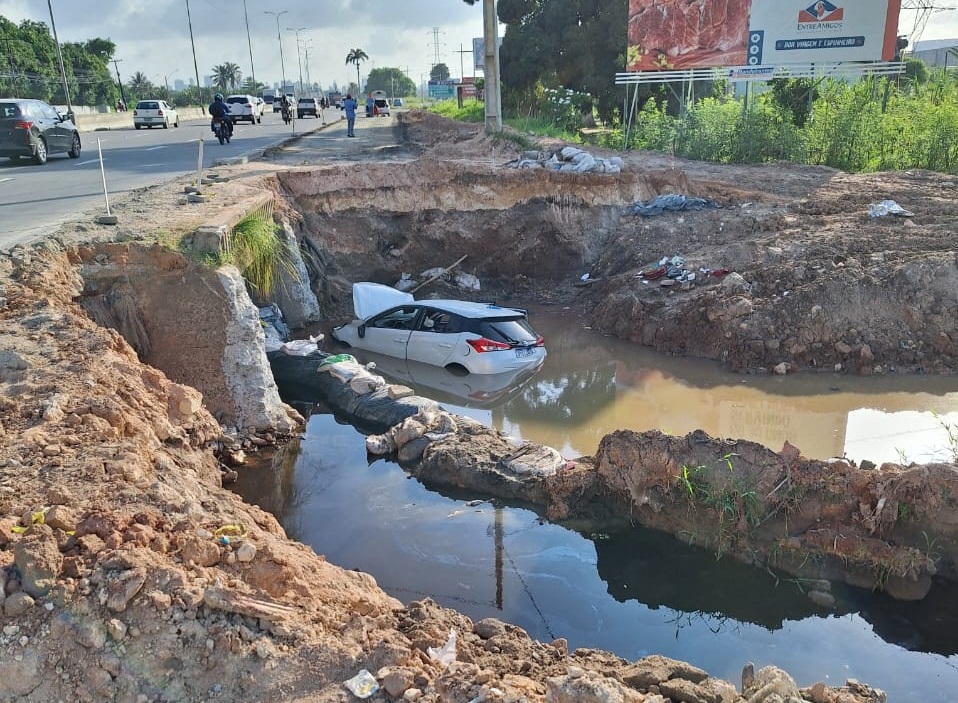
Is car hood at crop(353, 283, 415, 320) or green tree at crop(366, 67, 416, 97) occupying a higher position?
green tree at crop(366, 67, 416, 97)

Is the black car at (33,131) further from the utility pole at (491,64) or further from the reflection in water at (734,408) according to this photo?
the reflection in water at (734,408)

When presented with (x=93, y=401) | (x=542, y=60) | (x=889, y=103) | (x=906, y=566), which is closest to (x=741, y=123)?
(x=889, y=103)

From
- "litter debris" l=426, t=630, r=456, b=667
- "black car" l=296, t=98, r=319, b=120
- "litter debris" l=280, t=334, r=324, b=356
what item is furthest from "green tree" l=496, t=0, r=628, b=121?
"litter debris" l=426, t=630, r=456, b=667

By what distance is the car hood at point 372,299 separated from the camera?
15969 millimetres

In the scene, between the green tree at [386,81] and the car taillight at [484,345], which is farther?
the green tree at [386,81]

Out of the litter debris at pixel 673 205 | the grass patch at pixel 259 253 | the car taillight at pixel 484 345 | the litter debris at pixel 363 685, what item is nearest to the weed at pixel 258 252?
the grass patch at pixel 259 253

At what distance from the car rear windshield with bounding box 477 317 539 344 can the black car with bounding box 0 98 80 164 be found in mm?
15684

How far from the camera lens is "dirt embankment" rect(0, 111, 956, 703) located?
451 cm

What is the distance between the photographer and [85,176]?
1814 cm

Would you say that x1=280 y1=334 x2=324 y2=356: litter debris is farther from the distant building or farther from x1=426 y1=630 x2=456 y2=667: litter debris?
the distant building

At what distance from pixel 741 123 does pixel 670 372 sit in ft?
44.9

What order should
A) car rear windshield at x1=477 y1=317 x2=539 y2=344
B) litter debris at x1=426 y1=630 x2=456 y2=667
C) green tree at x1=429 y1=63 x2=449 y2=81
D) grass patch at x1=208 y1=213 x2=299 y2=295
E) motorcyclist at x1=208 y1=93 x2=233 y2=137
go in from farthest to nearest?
green tree at x1=429 y1=63 x2=449 y2=81 < motorcyclist at x1=208 y1=93 x2=233 y2=137 < grass patch at x1=208 y1=213 x2=299 y2=295 < car rear windshield at x1=477 y1=317 x2=539 y2=344 < litter debris at x1=426 y1=630 x2=456 y2=667

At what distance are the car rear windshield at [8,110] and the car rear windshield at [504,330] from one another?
16132mm

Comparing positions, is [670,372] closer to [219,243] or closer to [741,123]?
[219,243]
